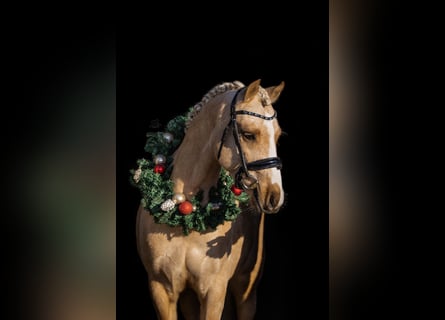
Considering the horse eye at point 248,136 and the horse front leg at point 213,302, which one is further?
the horse front leg at point 213,302

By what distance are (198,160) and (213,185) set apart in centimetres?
16

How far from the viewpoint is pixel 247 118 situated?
360 centimetres

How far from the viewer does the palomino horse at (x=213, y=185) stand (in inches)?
141

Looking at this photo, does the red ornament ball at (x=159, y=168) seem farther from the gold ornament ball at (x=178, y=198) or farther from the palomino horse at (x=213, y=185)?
the gold ornament ball at (x=178, y=198)

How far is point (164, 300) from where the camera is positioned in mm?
4035

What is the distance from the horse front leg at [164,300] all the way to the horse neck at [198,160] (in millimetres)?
520

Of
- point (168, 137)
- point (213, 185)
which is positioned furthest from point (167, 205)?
point (168, 137)

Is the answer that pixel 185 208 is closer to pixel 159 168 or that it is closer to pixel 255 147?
pixel 159 168

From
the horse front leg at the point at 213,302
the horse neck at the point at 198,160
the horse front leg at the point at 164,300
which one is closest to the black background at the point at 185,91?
the horse neck at the point at 198,160

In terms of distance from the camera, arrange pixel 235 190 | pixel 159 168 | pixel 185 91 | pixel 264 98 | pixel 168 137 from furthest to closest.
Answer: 1. pixel 185 91
2. pixel 168 137
3. pixel 159 168
4. pixel 235 190
5. pixel 264 98

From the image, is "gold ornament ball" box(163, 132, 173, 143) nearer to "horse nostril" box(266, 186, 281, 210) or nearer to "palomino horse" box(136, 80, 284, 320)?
"palomino horse" box(136, 80, 284, 320)
